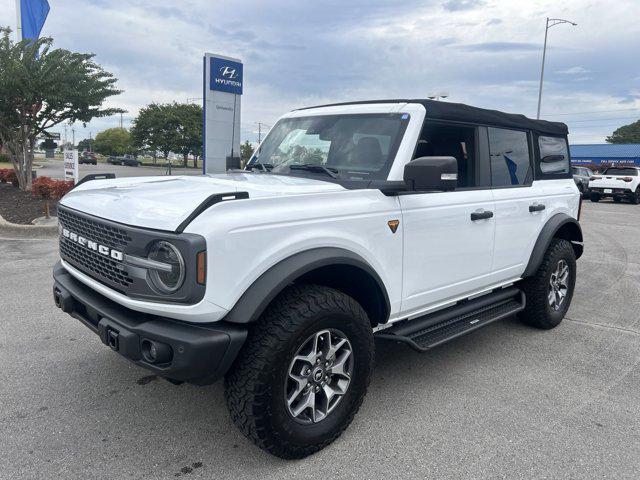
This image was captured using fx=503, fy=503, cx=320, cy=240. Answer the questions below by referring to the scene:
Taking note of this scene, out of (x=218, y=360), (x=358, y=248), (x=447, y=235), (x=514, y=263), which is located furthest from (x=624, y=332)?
(x=218, y=360)

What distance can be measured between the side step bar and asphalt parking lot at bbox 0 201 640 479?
1.31ft

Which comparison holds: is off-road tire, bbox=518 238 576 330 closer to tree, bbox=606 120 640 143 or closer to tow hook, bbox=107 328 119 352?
tow hook, bbox=107 328 119 352

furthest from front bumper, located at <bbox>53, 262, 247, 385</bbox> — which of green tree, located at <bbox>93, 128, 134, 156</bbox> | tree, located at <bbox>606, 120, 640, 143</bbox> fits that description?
tree, located at <bbox>606, 120, 640, 143</bbox>

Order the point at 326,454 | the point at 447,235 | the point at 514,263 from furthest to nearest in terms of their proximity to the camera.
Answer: the point at 514,263 < the point at 447,235 < the point at 326,454

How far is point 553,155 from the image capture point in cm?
493

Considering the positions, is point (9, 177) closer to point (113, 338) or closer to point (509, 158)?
point (113, 338)

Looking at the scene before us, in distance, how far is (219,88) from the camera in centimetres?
1195

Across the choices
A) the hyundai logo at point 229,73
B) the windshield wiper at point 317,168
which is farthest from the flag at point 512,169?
the hyundai logo at point 229,73

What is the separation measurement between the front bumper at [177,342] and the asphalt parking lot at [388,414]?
0.63 meters

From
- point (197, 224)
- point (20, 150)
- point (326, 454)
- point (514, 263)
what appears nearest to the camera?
point (197, 224)

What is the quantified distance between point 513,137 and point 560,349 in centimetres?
188

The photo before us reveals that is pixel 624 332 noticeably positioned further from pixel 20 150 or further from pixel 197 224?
pixel 20 150

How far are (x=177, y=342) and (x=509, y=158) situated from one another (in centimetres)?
322

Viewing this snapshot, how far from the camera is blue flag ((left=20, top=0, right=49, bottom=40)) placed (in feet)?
47.1
